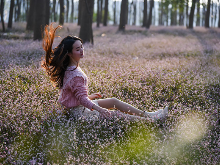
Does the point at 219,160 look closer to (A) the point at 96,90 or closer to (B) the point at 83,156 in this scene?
(B) the point at 83,156

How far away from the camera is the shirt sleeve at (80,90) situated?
12.1ft

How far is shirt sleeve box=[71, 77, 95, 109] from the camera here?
3691 millimetres

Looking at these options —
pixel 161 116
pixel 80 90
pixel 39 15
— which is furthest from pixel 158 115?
pixel 39 15

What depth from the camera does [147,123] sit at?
13.5 feet

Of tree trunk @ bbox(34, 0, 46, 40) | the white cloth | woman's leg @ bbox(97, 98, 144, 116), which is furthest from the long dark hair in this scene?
tree trunk @ bbox(34, 0, 46, 40)

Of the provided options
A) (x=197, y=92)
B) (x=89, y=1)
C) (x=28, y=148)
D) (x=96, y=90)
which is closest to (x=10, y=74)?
(x=96, y=90)

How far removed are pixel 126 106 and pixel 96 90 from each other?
1538mm

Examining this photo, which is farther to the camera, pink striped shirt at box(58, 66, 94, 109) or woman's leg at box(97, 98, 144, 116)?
woman's leg at box(97, 98, 144, 116)

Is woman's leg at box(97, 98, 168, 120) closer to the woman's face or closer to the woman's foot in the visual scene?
the woman's foot

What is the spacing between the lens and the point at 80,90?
12.4 feet

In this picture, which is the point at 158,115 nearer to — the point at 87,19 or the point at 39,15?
the point at 87,19

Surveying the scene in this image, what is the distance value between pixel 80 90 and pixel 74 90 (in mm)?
123

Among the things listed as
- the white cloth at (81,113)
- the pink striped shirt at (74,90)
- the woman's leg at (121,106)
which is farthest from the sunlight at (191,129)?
the pink striped shirt at (74,90)

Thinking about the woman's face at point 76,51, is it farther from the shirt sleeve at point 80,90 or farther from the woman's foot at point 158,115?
the woman's foot at point 158,115
